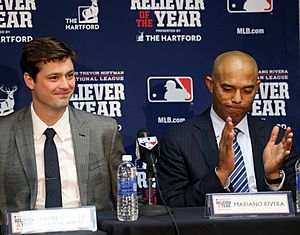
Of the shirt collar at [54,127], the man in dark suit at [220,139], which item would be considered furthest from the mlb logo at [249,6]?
the shirt collar at [54,127]

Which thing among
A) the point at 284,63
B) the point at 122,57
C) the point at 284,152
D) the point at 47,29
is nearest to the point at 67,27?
the point at 47,29

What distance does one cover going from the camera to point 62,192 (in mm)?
2746

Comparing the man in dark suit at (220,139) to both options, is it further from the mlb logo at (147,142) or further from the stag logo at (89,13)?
the stag logo at (89,13)

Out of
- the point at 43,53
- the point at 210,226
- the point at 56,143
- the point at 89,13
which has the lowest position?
the point at 210,226

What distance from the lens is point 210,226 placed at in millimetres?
2139

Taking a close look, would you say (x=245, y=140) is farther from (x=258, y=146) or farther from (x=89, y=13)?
(x=89, y=13)

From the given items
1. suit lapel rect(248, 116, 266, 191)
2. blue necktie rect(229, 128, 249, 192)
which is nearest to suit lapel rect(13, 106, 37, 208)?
blue necktie rect(229, 128, 249, 192)

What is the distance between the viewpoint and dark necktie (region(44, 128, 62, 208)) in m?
2.70

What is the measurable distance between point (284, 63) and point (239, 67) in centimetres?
70

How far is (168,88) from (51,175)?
101 cm

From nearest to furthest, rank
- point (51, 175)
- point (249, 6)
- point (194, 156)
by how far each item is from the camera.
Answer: point (51, 175)
point (194, 156)
point (249, 6)

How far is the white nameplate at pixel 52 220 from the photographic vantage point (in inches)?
81.4

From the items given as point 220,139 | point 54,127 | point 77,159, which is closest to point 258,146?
point 220,139

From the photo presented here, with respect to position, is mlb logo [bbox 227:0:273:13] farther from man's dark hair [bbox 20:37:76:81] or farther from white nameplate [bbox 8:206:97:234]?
white nameplate [bbox 8:206:97:234]
